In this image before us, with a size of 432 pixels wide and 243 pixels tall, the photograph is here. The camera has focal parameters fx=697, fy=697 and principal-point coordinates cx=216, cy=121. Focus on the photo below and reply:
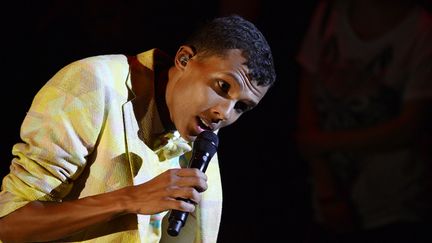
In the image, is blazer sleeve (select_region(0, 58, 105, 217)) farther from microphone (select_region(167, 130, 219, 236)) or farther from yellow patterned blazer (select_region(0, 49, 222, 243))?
microphone (select_region(167, 130, 219, 236))

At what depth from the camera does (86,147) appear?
170 centimetres

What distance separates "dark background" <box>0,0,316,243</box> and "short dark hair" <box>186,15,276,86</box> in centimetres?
128

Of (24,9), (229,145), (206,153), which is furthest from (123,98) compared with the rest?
(229,145)

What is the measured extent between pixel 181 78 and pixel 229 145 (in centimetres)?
172

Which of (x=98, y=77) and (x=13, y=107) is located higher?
(x=98, y=77)

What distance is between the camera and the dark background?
9.97ft

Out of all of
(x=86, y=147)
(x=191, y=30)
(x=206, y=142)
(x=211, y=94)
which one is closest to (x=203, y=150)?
(x=206, y=142)

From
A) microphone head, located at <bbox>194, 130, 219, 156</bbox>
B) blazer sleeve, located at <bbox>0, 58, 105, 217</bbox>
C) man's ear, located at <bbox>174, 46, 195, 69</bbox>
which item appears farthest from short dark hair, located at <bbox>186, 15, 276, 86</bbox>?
blazer sleeve, located at <bbox>0, 58, 105, 217</bbox>

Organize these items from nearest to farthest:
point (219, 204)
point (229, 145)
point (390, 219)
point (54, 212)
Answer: point (54, 212) → point (219, 204) → point (390, 219) → point (229, 145)

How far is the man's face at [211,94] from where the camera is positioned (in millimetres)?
1784

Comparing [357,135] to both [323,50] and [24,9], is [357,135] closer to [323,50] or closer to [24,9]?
[323,50]

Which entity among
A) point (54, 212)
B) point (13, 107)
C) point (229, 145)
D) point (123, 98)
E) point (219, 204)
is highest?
point (123, 98)

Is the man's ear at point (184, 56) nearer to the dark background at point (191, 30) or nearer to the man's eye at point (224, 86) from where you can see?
the man's eye at point (224, 86)

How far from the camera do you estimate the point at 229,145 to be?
3547mm
